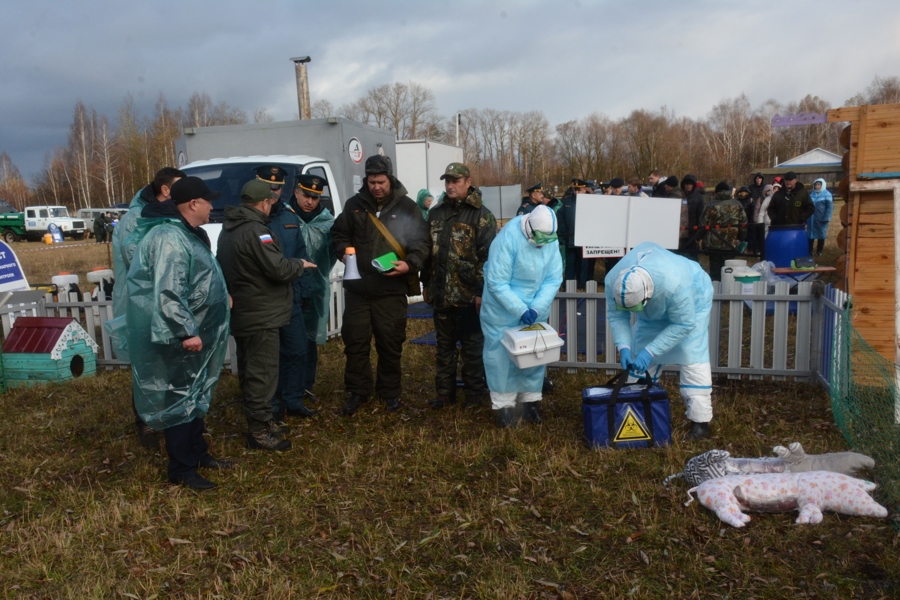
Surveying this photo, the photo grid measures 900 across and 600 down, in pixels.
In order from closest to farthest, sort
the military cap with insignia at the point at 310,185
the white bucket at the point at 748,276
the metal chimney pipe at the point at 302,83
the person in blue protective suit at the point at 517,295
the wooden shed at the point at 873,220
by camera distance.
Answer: the person in blue protective suit at the point at 517,295, the wooden shed at the point at 873,220, the military cap with insignia at the point at 310,185, the white bucket at the point at 748,276, the metal chimney pipe at the point at 302,83

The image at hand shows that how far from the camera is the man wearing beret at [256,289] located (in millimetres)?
4641

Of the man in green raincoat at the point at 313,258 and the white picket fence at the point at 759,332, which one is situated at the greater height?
the man in green raincoat at the point at 313,258

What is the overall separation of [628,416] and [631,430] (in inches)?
3.9

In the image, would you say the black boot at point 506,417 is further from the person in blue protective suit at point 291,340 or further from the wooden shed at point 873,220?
the wooden shed at point 873,220

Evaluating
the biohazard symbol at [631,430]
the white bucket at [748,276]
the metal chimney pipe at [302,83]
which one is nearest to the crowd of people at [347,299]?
the biohazard symbol at [631,430]

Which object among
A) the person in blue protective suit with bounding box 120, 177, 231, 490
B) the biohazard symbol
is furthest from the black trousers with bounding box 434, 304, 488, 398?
the person in blue protective suit with bounding box 120, 177, 231, 490

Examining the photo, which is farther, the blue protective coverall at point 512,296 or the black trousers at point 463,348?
the black trousers at point 463,348

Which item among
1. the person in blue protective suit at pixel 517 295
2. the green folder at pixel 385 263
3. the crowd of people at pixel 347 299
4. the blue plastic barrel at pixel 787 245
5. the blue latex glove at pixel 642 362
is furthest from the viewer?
the blue plastic barrel at pixel 787 245

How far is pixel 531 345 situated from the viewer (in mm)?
4672

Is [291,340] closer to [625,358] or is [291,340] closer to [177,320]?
[177,320]

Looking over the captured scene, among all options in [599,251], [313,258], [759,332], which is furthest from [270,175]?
[599,251]

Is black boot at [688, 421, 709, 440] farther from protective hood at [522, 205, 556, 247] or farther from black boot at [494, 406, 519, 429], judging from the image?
protective hood at [522, 205, 556, 247]

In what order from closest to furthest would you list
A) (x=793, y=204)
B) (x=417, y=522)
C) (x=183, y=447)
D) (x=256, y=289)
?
(x=417, y=522) < (x=183, y=447) < (x=256, y=289) < (x=793, y=204)

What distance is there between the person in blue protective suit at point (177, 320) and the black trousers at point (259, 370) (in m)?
0.46
